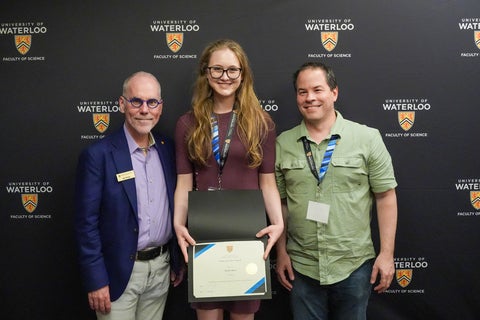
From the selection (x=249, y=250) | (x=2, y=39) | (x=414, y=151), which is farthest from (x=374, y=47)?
(x=2, y=39)

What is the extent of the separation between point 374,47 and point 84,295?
258cm

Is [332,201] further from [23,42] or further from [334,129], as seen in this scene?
[23,42]

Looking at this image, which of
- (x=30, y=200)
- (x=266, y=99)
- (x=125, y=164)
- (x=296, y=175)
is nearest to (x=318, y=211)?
(x=296, y=175)

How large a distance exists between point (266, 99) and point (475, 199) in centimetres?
158

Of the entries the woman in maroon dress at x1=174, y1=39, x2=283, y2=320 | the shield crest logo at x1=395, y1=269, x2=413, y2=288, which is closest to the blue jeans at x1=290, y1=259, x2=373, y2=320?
the woman in maroon dress at x1=174, y1=39, x2=283, y2=320

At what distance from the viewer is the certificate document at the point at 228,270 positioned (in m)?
1.56

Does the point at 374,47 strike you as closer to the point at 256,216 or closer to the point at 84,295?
the point at 256,216

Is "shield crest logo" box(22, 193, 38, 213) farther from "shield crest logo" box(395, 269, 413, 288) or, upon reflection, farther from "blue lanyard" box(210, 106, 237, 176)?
"shield crest logo" box(395, 269, 413, 288)

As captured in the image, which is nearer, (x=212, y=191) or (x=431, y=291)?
(x=212, y=191)

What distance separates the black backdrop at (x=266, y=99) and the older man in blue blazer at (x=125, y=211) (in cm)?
56

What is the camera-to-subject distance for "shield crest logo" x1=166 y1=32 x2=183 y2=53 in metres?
2.32

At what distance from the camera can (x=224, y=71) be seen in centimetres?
174

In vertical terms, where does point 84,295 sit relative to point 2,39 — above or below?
below

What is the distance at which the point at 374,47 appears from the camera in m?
2.33
